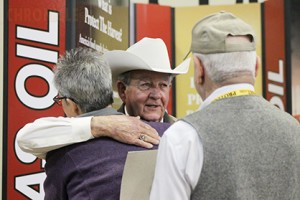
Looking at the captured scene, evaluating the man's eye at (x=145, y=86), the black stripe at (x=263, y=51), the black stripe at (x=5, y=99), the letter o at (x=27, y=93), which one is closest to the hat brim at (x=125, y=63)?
the man's eye at (x=145, y=86)

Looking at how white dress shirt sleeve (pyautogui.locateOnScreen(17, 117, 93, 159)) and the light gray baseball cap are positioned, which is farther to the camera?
white dress shirt sleeve (pyautogui.locateOnScreen(17, 117, 93, 159))

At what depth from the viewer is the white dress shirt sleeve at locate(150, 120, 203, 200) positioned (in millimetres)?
1221

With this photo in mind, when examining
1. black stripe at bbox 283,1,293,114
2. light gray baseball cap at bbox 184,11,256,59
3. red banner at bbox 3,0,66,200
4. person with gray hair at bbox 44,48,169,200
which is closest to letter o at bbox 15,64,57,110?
red banner at bbox 3,0,66,200

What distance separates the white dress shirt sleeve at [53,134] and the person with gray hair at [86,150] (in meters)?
0.03

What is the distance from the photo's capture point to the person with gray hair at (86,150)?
167cm

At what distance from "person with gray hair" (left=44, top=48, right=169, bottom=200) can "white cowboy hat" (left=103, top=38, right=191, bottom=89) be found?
839 millimetres

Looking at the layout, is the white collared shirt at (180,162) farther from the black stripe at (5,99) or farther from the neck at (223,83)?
the black stripe at (5,99)

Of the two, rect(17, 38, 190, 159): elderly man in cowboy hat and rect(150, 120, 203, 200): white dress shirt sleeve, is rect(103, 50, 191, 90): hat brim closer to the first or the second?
rect(17, 38, 190, 159): elderly man in cowboy hat

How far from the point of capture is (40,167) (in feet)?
10.3

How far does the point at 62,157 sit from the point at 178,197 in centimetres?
64

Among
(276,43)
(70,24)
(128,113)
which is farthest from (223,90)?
(276,43)

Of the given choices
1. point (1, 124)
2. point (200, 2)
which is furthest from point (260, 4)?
point (1, 124)

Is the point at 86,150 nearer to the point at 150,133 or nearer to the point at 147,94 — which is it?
the point at 150,133

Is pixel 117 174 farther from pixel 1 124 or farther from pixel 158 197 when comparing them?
pixel 1 124
